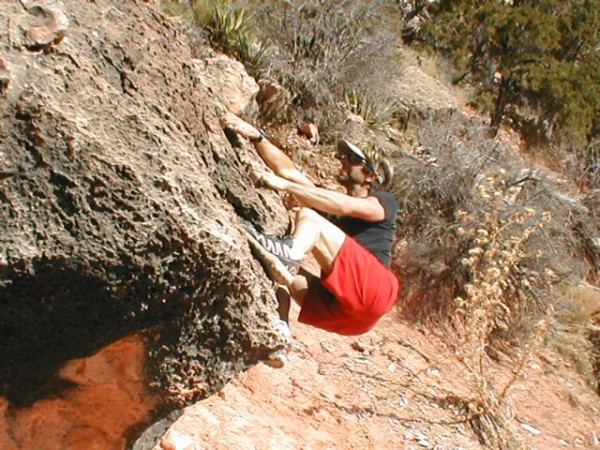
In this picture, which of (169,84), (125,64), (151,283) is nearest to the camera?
(151,283)

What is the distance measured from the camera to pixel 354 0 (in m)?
11.3

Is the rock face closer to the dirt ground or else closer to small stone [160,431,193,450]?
small stone [160,431,193,450]

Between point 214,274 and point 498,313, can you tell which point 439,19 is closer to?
point 498,313

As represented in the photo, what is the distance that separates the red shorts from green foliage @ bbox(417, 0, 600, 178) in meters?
10.7

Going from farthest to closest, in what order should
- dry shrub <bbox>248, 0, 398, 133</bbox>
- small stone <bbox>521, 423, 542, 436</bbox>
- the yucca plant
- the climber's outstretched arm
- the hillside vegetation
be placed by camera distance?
the yucca plant, dry shrub <bbox>248, 0, 398, 133</bbox>, the hillside vegetation, small stone <bbox>521, 423, 542, 436</bbox>, the climber's outstretched arm

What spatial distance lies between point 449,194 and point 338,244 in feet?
19.3

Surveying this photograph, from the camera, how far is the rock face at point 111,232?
246 centimetres

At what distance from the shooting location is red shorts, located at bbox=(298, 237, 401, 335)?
393cm

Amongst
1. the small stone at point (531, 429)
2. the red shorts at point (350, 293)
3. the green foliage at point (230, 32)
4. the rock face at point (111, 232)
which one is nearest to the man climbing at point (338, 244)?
the red shorts at point (350, 293)

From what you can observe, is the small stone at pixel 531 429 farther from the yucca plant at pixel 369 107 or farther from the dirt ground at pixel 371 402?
the yucca plant at pixel 369 107

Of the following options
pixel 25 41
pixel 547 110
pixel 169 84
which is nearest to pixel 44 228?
pixel 25 41

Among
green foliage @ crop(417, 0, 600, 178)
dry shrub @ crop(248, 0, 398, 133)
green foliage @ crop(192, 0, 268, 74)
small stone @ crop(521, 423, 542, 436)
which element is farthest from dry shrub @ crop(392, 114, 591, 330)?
green foliage @ crop(417, 0, 600, 178)

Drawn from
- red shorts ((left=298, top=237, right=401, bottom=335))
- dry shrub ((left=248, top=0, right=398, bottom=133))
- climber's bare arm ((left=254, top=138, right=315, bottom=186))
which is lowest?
dry shrub ((left=248, top=0, right=398, bottom=133))

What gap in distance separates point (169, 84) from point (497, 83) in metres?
13.5
